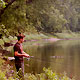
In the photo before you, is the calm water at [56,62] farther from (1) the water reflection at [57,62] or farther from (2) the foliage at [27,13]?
(2) the foliage at [27,13]

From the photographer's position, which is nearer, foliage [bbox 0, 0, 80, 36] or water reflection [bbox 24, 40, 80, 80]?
water reflection [bbox 24, 40, 80, 80]

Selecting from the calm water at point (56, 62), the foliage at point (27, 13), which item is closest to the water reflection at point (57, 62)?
the calm water at point (56, 62)

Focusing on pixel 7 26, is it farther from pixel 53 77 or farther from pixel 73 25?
pixel 73 25

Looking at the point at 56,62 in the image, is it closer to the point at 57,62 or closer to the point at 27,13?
the point at 57,62

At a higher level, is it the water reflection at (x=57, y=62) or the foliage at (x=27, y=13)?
the foliage at (x=27, y=13)

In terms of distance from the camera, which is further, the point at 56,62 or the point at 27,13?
the point at 27,13

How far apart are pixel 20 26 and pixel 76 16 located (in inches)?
2312

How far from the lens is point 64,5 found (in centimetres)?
1934

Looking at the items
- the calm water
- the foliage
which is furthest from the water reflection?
the foliage

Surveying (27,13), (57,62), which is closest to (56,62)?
(57,62)

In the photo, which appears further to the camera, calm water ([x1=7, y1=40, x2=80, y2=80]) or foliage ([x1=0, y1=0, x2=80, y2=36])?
foliage ([x1=0, y1=0, x2=80, y2=36])

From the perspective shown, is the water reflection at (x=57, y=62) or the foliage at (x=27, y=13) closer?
the water reflection at (x=57, y=62)

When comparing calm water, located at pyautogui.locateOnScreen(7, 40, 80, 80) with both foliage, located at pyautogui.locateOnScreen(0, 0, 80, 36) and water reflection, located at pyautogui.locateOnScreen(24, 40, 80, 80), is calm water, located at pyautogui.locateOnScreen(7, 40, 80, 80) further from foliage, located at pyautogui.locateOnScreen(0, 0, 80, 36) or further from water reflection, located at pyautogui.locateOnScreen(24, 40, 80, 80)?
foliage, located at pyautogui.locateOnScreen(0, 0, 80, 36)

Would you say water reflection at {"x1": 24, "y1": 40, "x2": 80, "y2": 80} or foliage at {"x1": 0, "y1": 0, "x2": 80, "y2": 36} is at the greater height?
foliage at {"x1": 0, "y1": 0, "x2": 80, "y2": 36}
